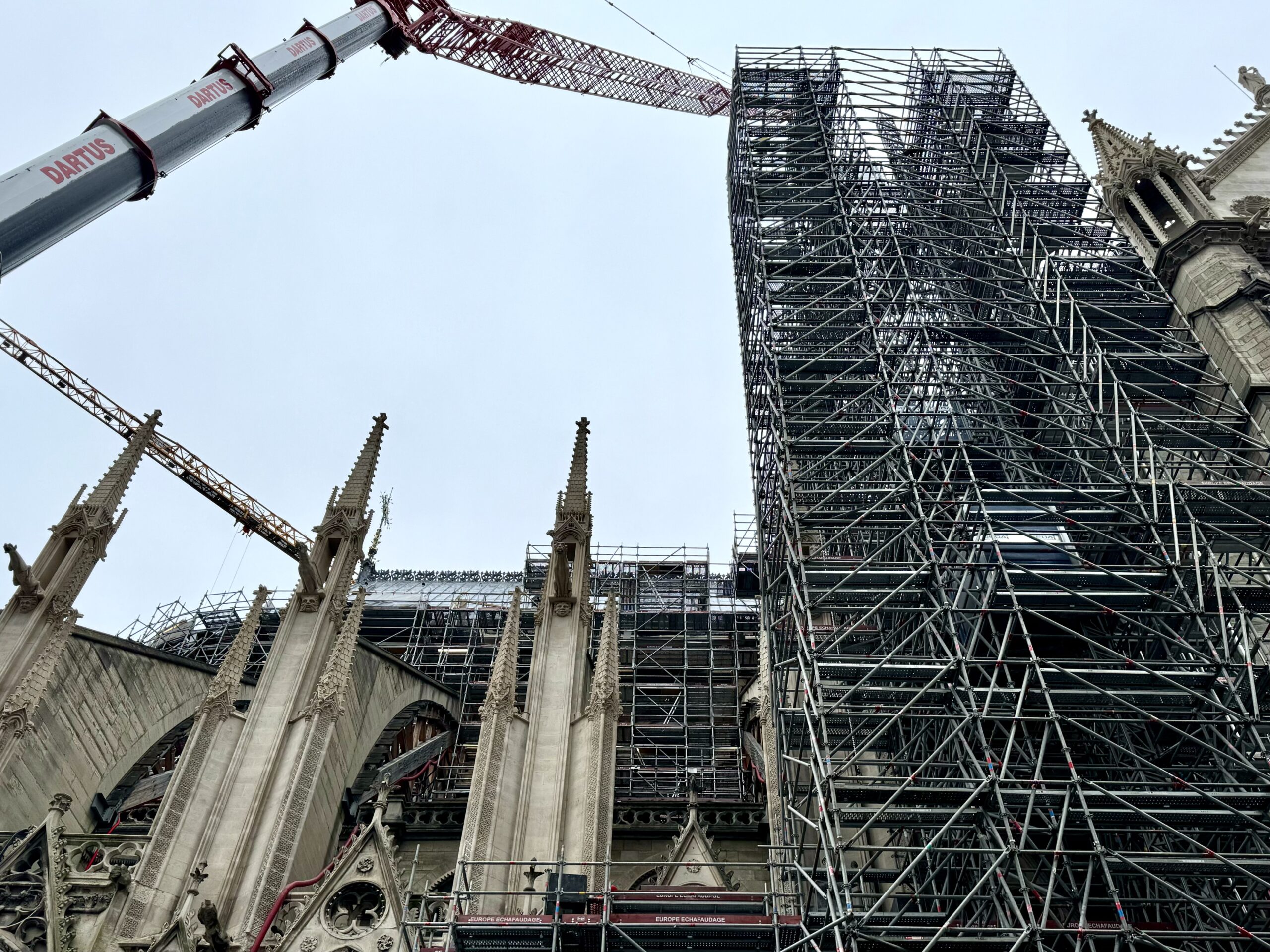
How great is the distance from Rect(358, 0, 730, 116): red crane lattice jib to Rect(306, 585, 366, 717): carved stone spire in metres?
31.6

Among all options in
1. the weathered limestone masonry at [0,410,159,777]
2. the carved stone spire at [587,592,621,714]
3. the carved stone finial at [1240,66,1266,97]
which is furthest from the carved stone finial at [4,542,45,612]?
the carved stone finial at [1240,66,1266,97]

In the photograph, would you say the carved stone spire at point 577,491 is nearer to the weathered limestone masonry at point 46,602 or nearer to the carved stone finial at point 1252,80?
the weathered limestone masonry at point 46,602

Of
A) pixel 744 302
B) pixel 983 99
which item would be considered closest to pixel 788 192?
pixel 744 302

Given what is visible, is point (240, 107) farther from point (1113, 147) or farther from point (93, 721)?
point (1113, 147)

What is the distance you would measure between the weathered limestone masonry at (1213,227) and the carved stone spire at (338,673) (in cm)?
2033

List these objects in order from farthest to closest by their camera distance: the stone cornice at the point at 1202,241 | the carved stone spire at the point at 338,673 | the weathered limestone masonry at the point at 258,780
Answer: the stone cornice at the point at 1202,241 < the carved stone spire at the point at 338,673 < the weathered limestone masonry at the point at 258,780

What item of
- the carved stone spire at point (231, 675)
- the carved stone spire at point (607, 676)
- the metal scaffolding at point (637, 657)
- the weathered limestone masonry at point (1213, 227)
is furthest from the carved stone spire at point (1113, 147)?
the carved stone spire at point (231, 675)

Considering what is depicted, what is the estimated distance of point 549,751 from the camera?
18.7 metres

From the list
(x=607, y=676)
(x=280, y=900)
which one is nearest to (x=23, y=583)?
(x=280, y=900)

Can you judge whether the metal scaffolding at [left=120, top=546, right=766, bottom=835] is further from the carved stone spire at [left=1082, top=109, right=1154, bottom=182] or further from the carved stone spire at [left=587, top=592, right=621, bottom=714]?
the carved stone spire at [left=1082, top=109, right=1154, bottom=182]

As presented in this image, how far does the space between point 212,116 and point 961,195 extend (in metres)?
20.5

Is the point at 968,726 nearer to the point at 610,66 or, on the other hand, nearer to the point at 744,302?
the point at 744,302

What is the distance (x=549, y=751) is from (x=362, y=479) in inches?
358

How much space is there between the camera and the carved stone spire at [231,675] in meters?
19.8
